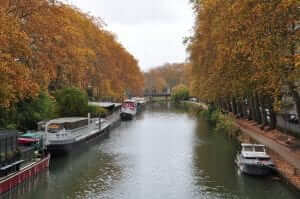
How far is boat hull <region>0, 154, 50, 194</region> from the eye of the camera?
2034cm

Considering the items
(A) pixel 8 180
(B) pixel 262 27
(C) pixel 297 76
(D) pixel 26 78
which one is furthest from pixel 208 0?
(A) pixel 8 180

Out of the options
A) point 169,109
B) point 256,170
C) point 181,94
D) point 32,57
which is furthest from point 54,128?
point 181,94

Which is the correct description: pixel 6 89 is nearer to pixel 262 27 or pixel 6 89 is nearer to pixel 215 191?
pixel 215 191

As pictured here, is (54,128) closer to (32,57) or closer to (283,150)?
(32,57)

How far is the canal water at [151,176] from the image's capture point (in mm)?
21609

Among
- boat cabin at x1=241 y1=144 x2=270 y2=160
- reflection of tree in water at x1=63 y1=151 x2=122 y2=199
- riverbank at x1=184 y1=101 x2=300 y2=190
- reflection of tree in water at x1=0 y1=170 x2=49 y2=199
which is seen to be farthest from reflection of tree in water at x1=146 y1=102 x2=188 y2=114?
reflection of tree in water at x1=0 y1=170 x2=49 y2=199

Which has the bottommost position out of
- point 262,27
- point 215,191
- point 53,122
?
point 215,191

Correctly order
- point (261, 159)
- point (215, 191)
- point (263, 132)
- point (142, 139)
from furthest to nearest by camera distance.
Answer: point (142, 139)
point (263, 132)
point (261, 159)
point (215, 191)

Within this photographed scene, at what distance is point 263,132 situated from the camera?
39812mm

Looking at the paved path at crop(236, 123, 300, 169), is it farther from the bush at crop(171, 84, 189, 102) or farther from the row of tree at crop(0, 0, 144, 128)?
the bush at crop(171, 84, 189, 102)

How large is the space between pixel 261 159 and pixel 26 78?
16.3m

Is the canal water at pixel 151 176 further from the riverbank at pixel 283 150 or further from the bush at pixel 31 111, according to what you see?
the bush at pixel 31 111

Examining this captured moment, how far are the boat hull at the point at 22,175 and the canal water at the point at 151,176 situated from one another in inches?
16.4

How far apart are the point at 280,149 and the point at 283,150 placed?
47 cm
